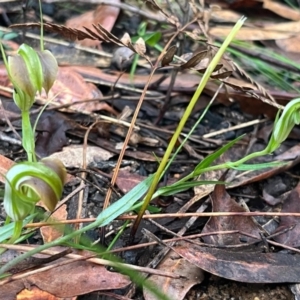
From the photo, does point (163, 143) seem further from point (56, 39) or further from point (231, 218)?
point (56, 39)

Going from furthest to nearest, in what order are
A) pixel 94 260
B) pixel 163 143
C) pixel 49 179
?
pixel 163 143, pixel 94 260, pixel 49 179

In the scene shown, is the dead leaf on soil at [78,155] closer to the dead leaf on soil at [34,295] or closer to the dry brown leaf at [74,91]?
the dry brown leaf at [74,91]

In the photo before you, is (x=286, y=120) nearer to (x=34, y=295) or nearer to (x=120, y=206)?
(x=120, y=206)

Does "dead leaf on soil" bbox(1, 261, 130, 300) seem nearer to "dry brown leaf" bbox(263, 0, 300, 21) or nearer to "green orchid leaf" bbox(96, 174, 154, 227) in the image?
"green orchid leaf" bbox(96, 174, 154, 227)

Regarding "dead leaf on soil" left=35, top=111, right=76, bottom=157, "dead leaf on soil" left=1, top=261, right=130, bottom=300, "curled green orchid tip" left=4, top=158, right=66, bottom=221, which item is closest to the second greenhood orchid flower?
"curled green orchid tip" left=4, top=158, right=66, bottom=221

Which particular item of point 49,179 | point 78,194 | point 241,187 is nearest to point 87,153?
point 78,194

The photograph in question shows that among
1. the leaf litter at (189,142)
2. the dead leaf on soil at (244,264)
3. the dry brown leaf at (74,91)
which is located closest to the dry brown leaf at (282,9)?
the leaf litter at (189,142)

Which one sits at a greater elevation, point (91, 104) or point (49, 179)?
point (49, 179)
